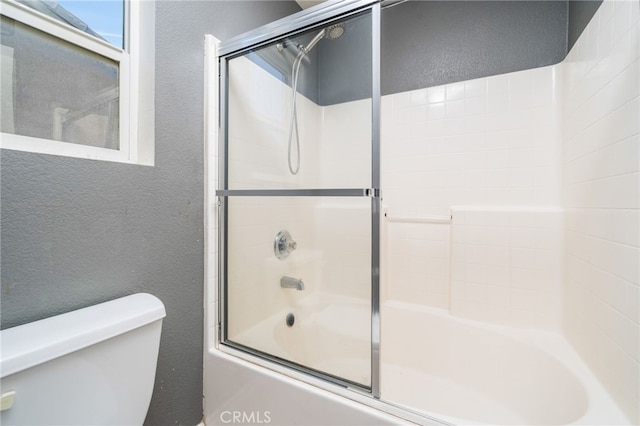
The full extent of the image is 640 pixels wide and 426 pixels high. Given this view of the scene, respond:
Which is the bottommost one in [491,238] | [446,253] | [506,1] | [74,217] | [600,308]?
[600,308]

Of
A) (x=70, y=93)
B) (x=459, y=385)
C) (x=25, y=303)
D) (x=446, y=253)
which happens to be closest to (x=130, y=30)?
(x=70, y=93)

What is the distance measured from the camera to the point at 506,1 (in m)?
1.48

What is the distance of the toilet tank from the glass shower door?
44 cm

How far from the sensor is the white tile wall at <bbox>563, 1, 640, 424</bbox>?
2.62 ft

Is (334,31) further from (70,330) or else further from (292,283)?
(70,330)

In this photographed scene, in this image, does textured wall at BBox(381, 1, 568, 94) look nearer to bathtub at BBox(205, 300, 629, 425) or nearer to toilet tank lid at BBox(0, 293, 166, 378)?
bathtub at BBox(205, 300, 629, 425)

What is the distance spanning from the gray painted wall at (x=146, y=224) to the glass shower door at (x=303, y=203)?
0.53 feet

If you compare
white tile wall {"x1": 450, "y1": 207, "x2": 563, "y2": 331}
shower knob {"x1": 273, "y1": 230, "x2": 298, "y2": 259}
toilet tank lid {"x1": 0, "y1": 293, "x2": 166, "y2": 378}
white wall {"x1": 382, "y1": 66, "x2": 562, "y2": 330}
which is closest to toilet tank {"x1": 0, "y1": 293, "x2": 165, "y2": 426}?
toilet tank lid {"x1": 0, "y1": 293, "x2": 166, "y2": 378}

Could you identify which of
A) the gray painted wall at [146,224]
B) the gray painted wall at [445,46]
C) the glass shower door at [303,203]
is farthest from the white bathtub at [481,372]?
the gray painted wall at [445,46]

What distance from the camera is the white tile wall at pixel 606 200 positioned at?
80cm

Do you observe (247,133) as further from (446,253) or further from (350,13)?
(446,253)

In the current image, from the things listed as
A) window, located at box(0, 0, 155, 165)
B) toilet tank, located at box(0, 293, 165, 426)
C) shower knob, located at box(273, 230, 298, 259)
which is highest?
window, located at box(0, 0, 155, 165)

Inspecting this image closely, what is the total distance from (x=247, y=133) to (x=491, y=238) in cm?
145

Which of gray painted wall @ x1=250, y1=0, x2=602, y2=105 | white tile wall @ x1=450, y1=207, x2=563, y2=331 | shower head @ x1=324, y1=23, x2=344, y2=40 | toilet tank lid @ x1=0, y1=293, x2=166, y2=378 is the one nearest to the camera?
toilet tank lid @ x1=0, y1=293, x2=166, y2=378
